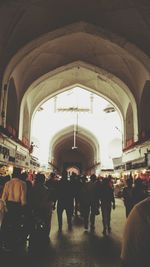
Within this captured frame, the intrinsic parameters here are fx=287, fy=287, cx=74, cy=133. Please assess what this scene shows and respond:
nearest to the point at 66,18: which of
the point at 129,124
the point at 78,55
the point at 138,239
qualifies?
the point at 78,55

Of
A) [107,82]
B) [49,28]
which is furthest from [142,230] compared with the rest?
[107,82]

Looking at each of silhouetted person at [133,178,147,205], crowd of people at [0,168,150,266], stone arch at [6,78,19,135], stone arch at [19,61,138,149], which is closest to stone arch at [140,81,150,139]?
stone arch at [19,61,138,149]

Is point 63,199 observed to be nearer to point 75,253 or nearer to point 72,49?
point 75,253

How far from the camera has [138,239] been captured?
1.47m

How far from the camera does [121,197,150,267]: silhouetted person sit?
4.76ft

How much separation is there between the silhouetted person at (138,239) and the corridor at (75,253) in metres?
2.89

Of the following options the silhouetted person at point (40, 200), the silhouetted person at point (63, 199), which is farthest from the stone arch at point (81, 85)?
the silhouetted person at point (40, 200)

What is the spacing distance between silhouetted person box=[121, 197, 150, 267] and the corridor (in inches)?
114

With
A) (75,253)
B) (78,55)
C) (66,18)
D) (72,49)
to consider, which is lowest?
(75,253)

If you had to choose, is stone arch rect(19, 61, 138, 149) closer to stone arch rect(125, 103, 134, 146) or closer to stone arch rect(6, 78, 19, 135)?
stone arch rect(125, 103, 134, 146)

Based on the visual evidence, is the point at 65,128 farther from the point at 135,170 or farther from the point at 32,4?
the point at 32,4

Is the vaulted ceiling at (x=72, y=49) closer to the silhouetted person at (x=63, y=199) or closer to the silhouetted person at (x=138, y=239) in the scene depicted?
the silhouetted person at (x=63, y=199)

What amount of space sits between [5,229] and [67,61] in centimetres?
1148

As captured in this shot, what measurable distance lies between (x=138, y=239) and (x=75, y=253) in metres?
3.58
